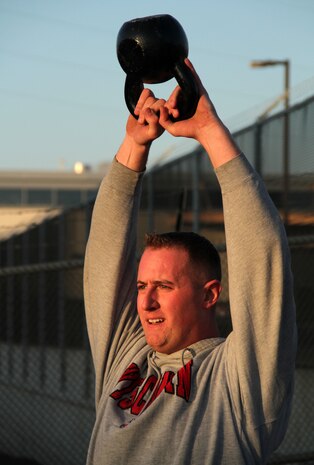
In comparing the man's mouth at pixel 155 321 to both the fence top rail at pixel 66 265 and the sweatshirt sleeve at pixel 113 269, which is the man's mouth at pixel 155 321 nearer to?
the sweatshirt sleeve at pixel 113 269

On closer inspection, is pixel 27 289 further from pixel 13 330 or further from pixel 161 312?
pixel 161 312

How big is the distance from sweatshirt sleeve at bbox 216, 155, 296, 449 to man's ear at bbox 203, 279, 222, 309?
0.20 meters

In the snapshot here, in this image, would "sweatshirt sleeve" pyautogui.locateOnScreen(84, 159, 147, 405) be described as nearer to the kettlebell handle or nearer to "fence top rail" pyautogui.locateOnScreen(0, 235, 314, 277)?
the kettlebell handle

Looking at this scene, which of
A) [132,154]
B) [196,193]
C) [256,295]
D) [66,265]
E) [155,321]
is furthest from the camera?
[196,193]

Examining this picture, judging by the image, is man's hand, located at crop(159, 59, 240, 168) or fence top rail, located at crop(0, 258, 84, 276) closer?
man's hand, located at crop(159, 59, 240, 168)

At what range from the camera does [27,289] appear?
7781 mm

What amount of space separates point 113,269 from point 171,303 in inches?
12.5

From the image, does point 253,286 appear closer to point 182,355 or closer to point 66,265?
point 182,355

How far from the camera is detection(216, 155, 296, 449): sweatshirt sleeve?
8.46 feet

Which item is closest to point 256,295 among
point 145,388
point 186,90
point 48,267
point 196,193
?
point 145,388

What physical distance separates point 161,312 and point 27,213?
567 cm

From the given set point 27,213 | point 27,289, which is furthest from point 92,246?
point 27,213

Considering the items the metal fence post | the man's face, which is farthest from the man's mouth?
the metal fence post

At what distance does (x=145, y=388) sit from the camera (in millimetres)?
2799
